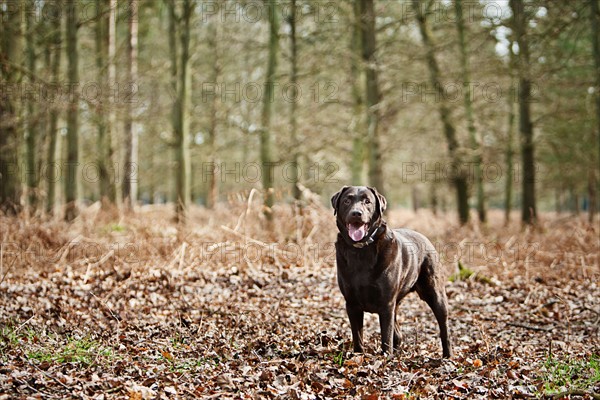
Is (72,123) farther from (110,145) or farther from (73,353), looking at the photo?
(73,353)

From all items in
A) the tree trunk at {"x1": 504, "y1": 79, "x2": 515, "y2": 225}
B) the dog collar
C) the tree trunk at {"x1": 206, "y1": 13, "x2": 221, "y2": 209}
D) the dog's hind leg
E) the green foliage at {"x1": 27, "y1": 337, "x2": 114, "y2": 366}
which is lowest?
the green foliage at {"x1": 27, "y1": 337, "x2": 114, "y2": 366}

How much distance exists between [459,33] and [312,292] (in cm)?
950

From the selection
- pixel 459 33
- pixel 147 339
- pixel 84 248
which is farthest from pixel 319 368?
pixel 459 33

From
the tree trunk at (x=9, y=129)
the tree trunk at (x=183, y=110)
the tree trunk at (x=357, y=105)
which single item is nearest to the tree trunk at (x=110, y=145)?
the tree trunk at (x=183, y=110)

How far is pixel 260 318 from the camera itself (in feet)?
19.9

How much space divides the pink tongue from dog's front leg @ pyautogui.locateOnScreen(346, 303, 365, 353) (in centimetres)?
71

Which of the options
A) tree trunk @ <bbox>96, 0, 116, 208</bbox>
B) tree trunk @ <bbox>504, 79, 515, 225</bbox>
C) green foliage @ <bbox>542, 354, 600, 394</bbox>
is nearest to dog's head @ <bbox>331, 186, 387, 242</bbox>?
green foliage @ <bbox>542, 354, 600, 394</bbox>

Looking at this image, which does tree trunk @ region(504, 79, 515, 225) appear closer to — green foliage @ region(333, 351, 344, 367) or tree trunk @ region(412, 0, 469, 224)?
tree trunk @ region(412, 0, 469, 224)

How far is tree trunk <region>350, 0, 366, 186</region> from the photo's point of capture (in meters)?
13.0

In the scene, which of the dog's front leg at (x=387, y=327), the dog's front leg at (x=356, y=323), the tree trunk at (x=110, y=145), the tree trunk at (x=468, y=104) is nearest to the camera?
the dog's front leg at (x=387, y=327)

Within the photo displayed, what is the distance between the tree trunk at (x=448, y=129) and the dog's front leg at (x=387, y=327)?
10.6 meters

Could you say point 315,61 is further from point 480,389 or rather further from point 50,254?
point 480,389

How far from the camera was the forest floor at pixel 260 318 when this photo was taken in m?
4.04

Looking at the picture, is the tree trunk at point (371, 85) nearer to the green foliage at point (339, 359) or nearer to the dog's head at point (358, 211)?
the dog's head at point (358, 211)
